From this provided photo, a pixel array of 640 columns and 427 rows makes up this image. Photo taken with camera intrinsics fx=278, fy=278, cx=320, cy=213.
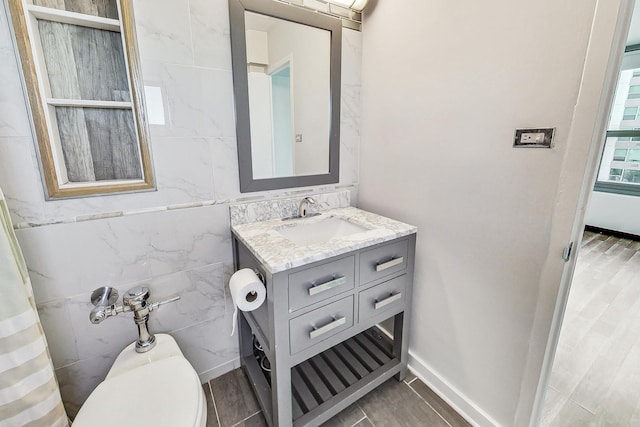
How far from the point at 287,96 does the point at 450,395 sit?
1.70 meters

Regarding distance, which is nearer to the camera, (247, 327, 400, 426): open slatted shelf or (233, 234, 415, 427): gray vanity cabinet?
(233, 234, 415, 427): gray vanity cabinet

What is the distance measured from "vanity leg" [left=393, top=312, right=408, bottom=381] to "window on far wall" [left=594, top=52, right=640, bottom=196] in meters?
3.63

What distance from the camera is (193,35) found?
115 centimetres

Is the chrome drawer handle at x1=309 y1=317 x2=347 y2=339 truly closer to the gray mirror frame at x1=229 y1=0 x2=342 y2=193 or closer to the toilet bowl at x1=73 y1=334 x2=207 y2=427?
the toilet bowl at x1=73 y1=334 x2=207 y2=427

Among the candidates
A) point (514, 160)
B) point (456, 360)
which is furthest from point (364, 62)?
point (456, 360)

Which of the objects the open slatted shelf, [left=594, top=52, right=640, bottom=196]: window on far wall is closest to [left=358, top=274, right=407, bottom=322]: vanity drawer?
the open slatted shelf

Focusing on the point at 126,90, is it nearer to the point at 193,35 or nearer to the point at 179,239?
the point at 193,35

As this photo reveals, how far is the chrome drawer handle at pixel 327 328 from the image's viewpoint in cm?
108

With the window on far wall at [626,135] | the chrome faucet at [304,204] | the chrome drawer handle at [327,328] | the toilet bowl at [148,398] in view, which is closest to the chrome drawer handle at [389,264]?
the chrome drawer handle at [327,328]

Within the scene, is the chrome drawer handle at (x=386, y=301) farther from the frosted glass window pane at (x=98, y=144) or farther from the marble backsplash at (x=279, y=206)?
the frosted glass window pane at (x=98, y=144)

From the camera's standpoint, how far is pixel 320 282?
109cm

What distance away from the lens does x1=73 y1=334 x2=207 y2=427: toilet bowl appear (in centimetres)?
84

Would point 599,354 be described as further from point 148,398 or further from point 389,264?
point 148,398

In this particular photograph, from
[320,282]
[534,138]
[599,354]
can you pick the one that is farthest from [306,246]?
[599,354]
